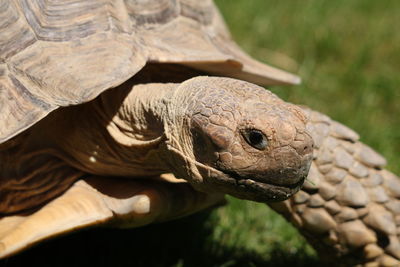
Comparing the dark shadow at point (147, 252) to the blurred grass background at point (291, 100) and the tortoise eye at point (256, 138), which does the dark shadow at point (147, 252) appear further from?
the tortoise eye at point (256, 138)

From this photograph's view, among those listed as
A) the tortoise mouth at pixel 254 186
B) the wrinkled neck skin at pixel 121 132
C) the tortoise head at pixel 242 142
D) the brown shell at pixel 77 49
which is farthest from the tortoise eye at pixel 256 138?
the brown shell at pixel 77 49

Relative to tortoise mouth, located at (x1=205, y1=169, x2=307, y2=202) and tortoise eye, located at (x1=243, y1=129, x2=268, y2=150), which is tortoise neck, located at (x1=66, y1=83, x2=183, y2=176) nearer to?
tortoise mouth, located at (x1=205, y1=169, x2=307, y2=202)

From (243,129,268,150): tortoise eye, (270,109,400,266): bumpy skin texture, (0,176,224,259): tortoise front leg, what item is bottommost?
(270,109,400,266): bumpy skin texture

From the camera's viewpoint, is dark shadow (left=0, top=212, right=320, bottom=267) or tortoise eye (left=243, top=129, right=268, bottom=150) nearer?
tortoise eye (left=243, top=129, right=268, bottom=150)

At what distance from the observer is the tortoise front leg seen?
236 centimetres

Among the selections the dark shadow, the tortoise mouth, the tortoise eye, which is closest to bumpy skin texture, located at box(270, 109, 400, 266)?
the dark shadow

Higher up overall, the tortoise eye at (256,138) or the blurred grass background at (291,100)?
the tortoise eye at (256,138)

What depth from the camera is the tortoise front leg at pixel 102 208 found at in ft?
7.75

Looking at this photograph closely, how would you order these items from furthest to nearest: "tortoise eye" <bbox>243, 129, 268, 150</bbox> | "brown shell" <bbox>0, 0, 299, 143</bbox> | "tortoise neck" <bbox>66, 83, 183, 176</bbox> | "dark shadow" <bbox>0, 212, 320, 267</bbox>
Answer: "dark shadow" <bbox>0, 212, 320, 267</bbox>, "tortoise neck" <bbox>66, 83, 183, 176</bbox>, "brown shell" <bbox>0, 0, 299, 143</bbox>, "tortoise eye" <bbox>243, 129, 268, 150</bbox>

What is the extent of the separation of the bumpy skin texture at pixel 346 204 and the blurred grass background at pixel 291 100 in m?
0.36

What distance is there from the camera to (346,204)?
275cm

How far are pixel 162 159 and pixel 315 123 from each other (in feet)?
2.61

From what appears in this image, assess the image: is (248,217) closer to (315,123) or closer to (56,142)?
(315,123)

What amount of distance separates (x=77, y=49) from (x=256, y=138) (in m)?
0.82
